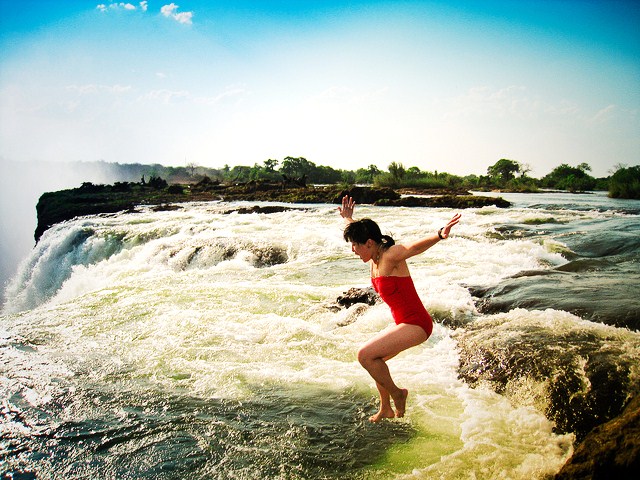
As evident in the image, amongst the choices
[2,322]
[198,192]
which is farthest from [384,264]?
[198,192]

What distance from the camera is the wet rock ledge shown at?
27934mm

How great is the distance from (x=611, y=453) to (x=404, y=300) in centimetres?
164

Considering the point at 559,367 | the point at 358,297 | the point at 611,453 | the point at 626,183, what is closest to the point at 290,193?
the point at 626,183

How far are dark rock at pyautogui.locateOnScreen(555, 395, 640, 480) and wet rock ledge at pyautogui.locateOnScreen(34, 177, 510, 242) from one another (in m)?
23.5

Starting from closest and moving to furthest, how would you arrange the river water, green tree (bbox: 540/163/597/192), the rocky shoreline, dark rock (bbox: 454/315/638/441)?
the rocky shoreline → the river water → dark rock (bbox: 454/315/638/441) → green tree (bbox: 540/163/597/192)

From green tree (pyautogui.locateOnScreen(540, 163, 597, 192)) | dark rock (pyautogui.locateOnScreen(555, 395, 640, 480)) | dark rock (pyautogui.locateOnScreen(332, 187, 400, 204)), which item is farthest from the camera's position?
green tree (pyautogui.locateOnScreen(540, 163, 597, 192))

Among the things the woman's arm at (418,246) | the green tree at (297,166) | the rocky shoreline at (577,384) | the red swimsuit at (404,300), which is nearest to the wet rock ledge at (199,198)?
the rocky shoreline at (577,384)

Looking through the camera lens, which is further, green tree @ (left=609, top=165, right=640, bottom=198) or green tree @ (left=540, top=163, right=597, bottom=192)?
green tree @ (left=540, top=163, right=597, bottom=192)

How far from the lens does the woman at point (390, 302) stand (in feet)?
11.4

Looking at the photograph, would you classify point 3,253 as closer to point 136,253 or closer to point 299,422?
point 136,253

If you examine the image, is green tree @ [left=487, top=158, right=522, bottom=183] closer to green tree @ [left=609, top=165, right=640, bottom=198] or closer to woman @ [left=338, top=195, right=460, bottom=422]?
green tree @ [left=609, top=165, right=640, bottom=198]

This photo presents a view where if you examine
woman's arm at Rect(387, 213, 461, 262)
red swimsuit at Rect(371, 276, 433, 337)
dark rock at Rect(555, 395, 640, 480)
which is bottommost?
dark rock at Rect(555, 395, 640, 480)

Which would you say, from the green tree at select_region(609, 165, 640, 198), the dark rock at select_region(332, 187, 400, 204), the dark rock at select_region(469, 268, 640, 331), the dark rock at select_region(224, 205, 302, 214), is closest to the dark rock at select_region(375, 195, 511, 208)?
the dark rock at select_region(332, 187, 400, 204)

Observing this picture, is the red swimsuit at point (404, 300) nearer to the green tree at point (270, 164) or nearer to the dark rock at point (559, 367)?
the dark rock at point (559, 367)
